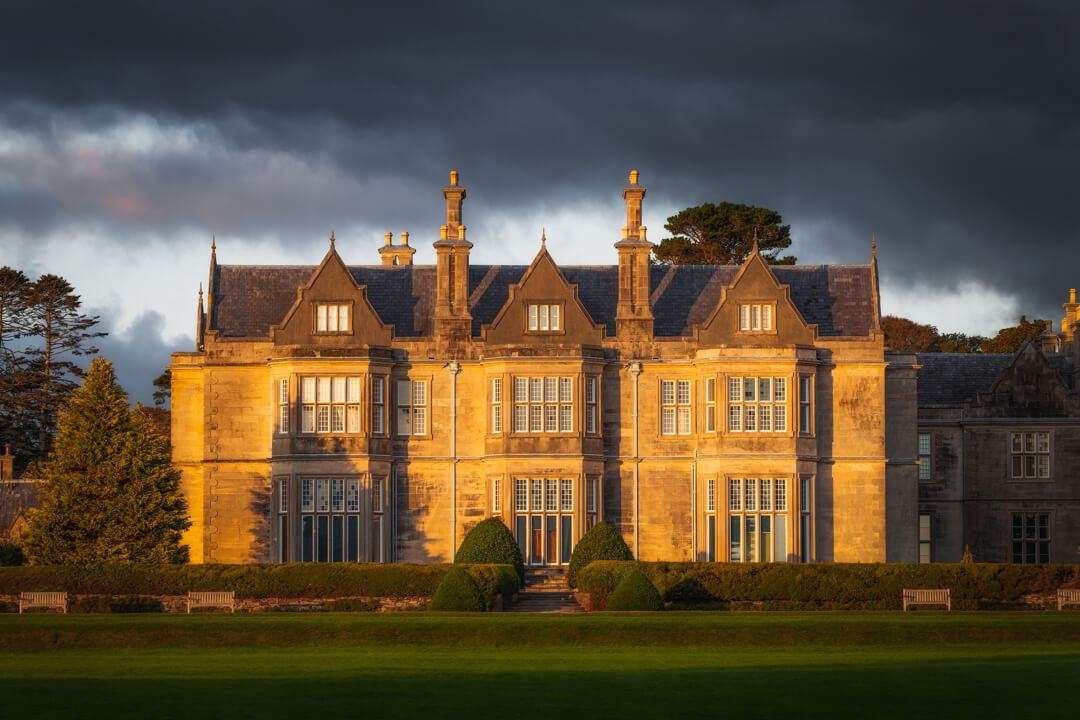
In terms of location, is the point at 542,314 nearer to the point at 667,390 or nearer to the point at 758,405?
the point at 667,390

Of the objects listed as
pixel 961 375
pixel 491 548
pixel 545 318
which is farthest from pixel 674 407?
pixel 961 375

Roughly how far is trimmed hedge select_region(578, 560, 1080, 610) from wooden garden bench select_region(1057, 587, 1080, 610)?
627 millimetres

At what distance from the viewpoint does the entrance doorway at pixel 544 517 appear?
49.8 m

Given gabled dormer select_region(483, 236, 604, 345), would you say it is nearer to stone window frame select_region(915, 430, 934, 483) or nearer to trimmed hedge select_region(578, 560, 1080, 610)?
trimmed hedge select_region(578, 560, 1080, 610)

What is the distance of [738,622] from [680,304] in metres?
20.3

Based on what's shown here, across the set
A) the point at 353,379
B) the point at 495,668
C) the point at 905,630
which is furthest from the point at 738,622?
the point at 353,379

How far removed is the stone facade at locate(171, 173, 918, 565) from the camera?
49688mm

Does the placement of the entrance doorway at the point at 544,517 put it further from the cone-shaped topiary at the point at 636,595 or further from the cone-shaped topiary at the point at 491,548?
the cone-shaped topiary at the point at 636,595

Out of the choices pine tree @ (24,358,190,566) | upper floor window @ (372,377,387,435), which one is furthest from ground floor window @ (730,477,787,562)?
pine tree @ (24,358,190,566)

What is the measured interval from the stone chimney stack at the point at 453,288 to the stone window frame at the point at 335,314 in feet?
9.24

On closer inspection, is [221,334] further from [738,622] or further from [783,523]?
[738,622]

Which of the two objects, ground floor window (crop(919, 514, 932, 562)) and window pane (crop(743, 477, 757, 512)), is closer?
window pane (crop(743, 477, 757, 512))

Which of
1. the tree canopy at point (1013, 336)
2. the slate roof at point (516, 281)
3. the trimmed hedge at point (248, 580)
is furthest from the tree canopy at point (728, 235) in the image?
the trimmed hedge at point (248, 580)

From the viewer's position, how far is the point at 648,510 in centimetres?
5075
